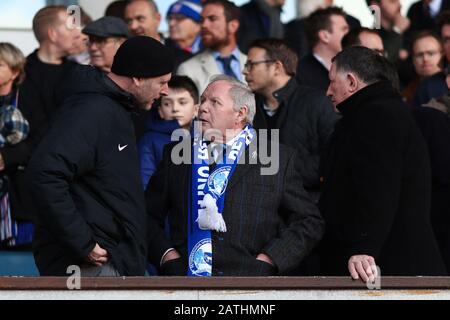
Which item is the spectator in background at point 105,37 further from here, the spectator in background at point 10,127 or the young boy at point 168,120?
the spectator in background at point 10,127

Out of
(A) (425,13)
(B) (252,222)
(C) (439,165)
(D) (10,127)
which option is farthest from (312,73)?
(B) (252,222)

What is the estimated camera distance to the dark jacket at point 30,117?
9.03 metres

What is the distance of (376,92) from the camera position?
7.18 meters

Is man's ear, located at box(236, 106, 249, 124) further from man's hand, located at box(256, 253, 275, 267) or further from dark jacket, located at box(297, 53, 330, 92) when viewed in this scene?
dark jacket, located at box(297, 53, 330, 92)

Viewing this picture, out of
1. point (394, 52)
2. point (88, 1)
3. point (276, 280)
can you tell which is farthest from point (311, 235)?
point (88, 1)

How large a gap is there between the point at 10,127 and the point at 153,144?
3.25ft

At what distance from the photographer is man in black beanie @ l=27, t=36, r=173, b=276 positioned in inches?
259

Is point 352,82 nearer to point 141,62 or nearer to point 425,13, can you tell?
point 141,62

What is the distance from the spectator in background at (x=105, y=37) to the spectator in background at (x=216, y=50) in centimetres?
98

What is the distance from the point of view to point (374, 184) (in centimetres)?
697

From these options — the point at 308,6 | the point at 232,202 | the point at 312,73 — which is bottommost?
the point at 232,202

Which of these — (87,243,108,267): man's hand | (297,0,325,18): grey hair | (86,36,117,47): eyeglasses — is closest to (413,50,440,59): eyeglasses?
(297,0,325,18): grey hair

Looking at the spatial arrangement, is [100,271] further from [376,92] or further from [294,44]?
[294,44]
